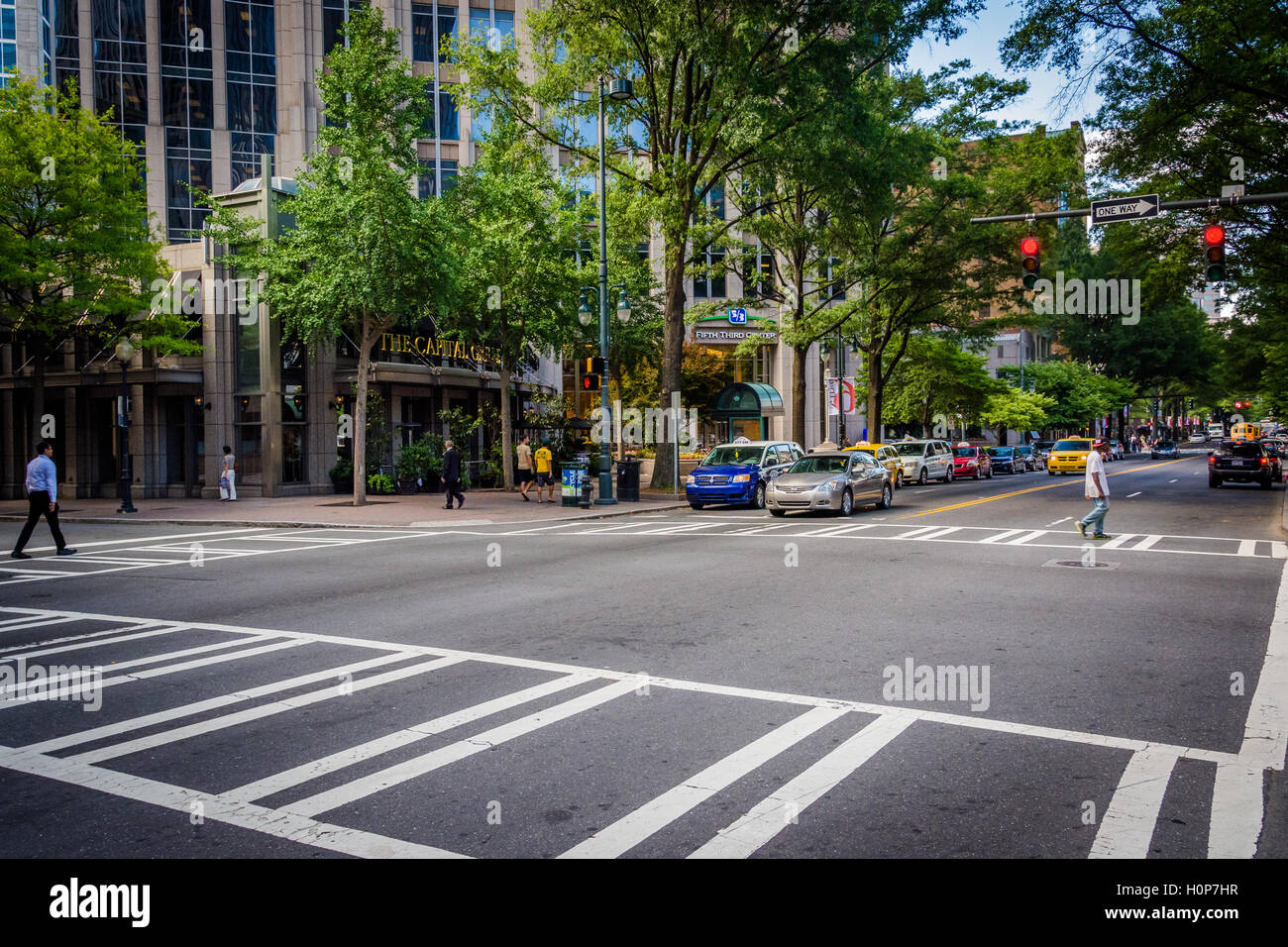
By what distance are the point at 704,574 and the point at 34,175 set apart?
26026 mm

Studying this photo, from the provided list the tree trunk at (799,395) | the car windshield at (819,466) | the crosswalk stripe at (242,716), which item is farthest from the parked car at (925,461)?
the crosswalk stripe at (242,716)

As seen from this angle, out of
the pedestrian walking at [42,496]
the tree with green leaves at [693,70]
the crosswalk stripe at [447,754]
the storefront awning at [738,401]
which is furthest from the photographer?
the storefront awning at [738,401]

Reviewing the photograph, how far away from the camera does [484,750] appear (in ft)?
17.8

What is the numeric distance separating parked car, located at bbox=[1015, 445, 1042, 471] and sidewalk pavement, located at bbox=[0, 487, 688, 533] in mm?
36774

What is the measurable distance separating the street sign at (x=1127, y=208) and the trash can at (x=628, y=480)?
13.9 m

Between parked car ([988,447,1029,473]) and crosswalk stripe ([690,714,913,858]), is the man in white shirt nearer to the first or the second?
crosswalk stripe ([690,714,913,858])

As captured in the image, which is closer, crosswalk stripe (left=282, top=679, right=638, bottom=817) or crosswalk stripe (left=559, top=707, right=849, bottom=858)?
crosswalk stripe (left=559, top=707, right=849, bottom=858)

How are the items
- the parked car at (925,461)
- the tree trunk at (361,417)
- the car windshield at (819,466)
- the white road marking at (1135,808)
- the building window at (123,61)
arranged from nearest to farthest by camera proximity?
the white road marking at (1135,808) < the car windshield at (819,466) < the tree trunk at (361,417) < the parked car at (925,461) < the building window at (123,61)

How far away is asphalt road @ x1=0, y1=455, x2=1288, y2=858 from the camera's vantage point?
4.28 m

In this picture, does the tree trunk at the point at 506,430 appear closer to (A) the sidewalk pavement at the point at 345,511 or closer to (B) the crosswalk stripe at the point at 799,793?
(A) the sidewalk pavement at the point at 345,511

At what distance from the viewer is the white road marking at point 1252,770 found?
13.5 ft

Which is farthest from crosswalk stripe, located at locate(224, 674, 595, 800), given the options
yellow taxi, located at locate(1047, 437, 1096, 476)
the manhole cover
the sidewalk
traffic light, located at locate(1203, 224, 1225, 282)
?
yellow taxi, located at locate(1047, 437, 1096, 476)
